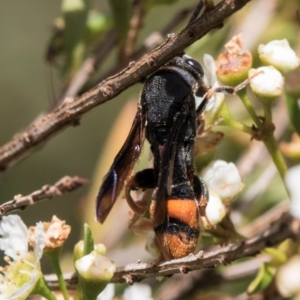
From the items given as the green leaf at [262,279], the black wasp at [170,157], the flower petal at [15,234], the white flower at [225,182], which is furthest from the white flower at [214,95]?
the flower petal at [15,234]

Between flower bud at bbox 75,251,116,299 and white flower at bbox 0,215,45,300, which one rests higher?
white flower at bbox 0,215,45,300

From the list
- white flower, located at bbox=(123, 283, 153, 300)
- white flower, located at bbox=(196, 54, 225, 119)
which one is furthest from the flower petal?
white flower, located at bbox=(196, 54, 225, 119)

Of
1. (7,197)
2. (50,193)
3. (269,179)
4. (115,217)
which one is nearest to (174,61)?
(50,193)

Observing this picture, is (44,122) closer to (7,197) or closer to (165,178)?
(165,178)

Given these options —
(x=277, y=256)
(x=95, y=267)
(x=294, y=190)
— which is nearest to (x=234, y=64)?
(x=294, y=190)

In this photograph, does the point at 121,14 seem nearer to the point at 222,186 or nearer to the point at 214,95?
the point at 214,95

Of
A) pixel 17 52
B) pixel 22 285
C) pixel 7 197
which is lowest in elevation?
pixel 22 285

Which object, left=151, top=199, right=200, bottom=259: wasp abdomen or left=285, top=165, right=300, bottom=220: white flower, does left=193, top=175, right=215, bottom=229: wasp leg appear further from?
left=285, top=165, right=300, bottom=220: white flower
